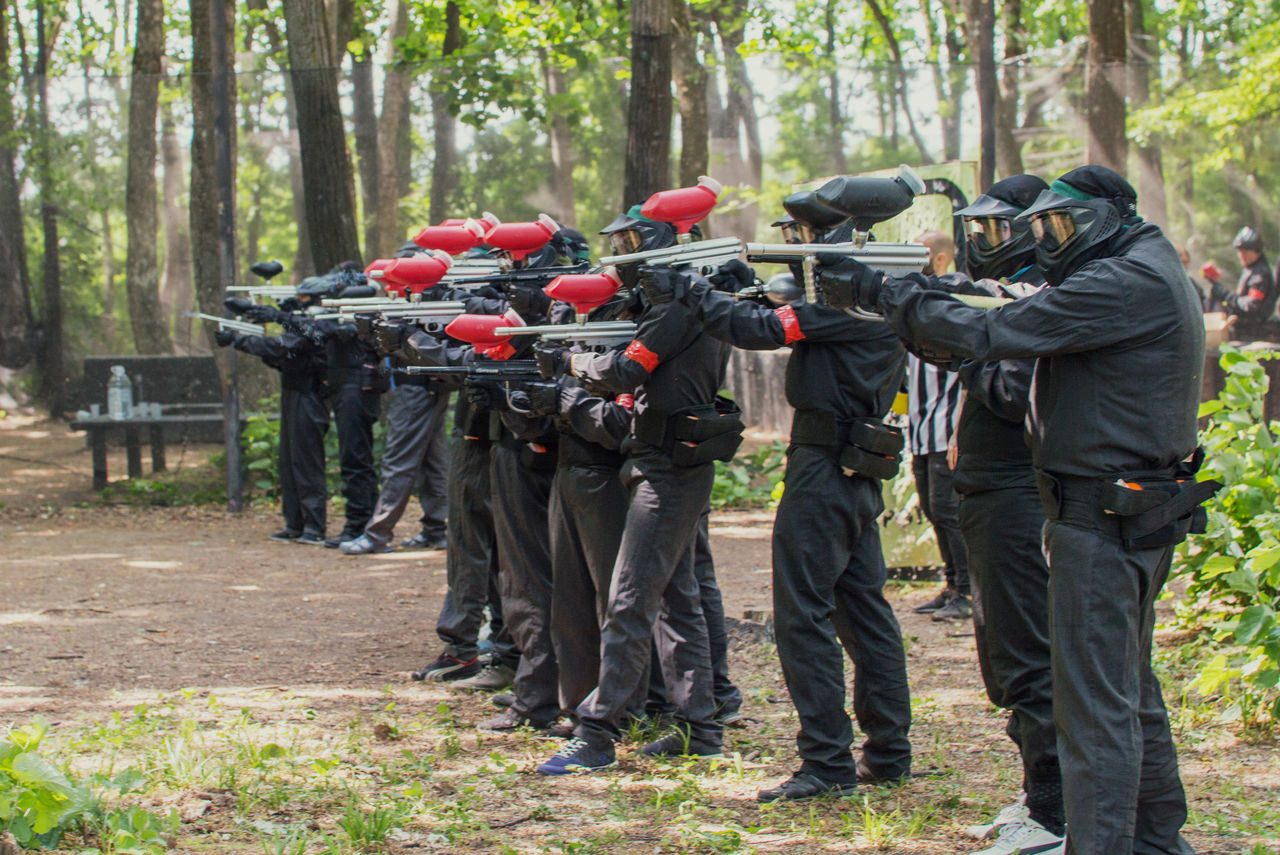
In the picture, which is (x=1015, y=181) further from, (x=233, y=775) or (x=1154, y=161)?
(x=1154, y=161)

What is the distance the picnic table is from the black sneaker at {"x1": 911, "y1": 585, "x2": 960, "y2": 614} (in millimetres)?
7432

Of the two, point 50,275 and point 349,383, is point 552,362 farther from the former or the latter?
point 50,275

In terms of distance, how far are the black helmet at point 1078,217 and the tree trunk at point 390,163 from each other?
939 cm

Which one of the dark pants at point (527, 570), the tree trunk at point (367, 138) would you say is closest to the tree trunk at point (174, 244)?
the tree trunk at point (367, 138)

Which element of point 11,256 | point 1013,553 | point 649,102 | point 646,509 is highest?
point 649,102

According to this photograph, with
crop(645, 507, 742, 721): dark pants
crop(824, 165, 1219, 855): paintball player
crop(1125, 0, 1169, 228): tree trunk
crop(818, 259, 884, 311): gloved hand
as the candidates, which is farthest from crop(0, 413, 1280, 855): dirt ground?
crop(1125, 0, 1169, 228): tree trunk

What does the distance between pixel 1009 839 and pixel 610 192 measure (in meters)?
9.63

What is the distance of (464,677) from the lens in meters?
6.17

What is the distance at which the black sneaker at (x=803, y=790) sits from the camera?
4328 mm

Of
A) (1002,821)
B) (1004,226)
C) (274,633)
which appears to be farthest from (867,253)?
(274,633)

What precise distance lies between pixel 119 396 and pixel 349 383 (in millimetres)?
3634

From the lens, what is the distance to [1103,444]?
10.8ft

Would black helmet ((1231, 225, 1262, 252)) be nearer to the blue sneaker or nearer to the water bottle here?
the blue sneaker

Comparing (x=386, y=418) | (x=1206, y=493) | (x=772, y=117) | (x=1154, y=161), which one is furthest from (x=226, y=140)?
(x=1206, y=493)
